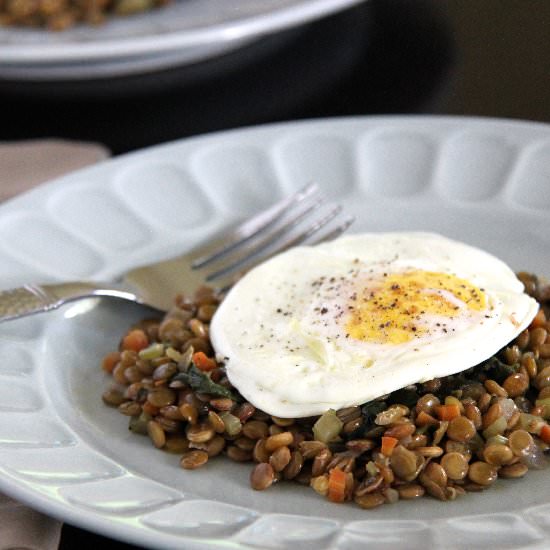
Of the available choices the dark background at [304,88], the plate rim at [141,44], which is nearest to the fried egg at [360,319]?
the plate rim at [141,44]

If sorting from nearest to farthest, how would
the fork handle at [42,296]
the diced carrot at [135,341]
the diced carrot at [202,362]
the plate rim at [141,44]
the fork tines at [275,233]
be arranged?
1. the diced carrot at [202,362]
2. the fork handle at [42,296]
3. the diced carrot at [135,341]
4. the fork tines at [275,233]
5. the plate rim at [141,44]

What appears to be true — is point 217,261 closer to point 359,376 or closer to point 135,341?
point 135,341

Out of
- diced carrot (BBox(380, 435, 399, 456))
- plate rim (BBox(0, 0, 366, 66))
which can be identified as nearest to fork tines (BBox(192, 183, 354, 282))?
plate rim (BBox(0, 0, 366, 66))

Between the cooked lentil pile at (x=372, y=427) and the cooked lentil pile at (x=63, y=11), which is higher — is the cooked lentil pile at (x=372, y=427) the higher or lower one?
the lower one

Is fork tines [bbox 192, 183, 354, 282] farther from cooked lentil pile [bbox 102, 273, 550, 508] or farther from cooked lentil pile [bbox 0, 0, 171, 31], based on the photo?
cooked lentil pile [bbox 0, 0, 171, 31]

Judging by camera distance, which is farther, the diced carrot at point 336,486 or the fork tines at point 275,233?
the fork tines at point 275,233

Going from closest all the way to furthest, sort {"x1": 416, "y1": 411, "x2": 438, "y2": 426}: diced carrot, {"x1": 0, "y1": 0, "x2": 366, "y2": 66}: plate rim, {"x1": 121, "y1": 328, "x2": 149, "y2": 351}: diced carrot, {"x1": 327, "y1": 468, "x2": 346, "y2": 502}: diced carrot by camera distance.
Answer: {"x1": 327, "y1": 468, "x2": 346, "y2": 502}: diced carrot, {"x1": 416, "y1": 411, "x2": 438, "y2": 426}: diced carrot, {"x1": 121, "y1": 328, "x2": 149, "y2": 351}: diced carrot, {"x1": 0, "y1": 0, "x2": 366, "y2": 66}: plate rim

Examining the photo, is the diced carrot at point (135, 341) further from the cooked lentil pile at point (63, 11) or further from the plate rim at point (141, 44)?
the cooked lentil pile at point (63, 11)
